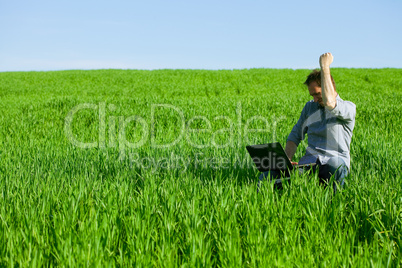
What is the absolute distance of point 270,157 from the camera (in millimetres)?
3439

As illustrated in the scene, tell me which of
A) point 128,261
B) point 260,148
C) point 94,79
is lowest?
point 128,261

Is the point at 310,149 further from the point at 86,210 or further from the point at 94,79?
the point at 94,79

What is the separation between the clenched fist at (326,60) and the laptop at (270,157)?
0.89 meters

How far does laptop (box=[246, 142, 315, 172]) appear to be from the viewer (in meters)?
3.30

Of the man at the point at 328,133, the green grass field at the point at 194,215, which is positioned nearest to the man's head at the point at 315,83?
the man at the point at 328,133

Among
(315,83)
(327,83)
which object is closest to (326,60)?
(327,83)

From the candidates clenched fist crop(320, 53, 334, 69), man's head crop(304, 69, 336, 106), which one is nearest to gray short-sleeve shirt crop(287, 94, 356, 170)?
man's head crop(304, 69, 336, 106)

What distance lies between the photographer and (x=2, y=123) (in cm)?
927

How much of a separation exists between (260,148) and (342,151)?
1.06 meters

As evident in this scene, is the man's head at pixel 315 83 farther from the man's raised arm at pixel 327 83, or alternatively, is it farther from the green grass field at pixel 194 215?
the green grass field at pixel 194 215

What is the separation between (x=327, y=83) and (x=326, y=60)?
22 cm

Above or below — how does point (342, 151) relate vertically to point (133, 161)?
above

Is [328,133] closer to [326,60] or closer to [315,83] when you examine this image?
[315,83]

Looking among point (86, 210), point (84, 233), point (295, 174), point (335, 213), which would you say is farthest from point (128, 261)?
point (295, 174)
